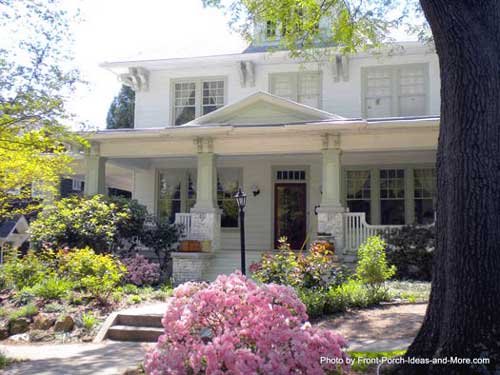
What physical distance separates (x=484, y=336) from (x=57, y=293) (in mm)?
8239

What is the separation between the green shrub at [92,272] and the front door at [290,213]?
651 cm

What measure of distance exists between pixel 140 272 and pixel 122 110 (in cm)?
2285

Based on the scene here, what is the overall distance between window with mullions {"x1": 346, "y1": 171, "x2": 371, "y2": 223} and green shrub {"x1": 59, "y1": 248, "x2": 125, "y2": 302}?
7.85 meters

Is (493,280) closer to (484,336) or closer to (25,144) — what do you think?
(484,336)

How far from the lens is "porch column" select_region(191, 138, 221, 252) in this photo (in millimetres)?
13984

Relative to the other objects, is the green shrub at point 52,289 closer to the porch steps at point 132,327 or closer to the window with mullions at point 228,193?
the porch steps at point 132,327

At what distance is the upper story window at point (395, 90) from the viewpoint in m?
15.4

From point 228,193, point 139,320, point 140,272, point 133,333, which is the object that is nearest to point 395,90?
point 228,193

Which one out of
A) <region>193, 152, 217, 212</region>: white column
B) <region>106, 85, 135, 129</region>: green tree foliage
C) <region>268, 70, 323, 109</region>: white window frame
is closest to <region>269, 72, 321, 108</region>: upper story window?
<region>268, 70, 323, 109</region>: white window frame

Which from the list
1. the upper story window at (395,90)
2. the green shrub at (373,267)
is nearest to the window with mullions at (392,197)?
the upper story window at (395,90)

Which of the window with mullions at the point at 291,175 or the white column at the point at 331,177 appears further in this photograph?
the window with mullions at the point at 291,175

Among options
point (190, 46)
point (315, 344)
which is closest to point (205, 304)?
point (315, 344)

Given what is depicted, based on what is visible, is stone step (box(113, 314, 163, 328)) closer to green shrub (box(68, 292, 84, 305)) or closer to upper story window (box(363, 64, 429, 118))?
green shrub (box(68, 292, 84, 305))

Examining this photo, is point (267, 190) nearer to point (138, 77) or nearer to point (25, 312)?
point (138, 77)
